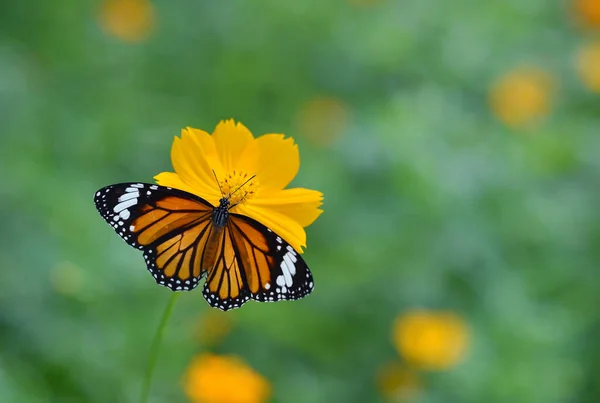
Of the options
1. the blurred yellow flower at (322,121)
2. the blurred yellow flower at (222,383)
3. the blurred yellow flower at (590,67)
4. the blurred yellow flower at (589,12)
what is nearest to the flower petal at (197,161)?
the blurred yellow flower at (222,383)

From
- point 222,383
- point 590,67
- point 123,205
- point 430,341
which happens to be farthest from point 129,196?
point 590,67

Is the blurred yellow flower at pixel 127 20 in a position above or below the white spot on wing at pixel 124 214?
above

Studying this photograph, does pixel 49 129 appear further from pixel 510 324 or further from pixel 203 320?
pixel 510 324

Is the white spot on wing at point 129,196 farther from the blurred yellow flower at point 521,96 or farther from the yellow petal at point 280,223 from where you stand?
the blurred yellow flower at point 521,96

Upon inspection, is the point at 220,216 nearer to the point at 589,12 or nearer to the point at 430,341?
the point at 430,341

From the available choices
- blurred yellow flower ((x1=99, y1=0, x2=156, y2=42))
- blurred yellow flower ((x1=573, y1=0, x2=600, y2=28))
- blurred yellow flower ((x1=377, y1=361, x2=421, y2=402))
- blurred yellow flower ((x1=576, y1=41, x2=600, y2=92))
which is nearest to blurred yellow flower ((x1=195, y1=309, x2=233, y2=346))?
blurred yellow flower ((x1=377, y1=361, x2=421, y2=402))

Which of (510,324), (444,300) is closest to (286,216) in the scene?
(510,324)
